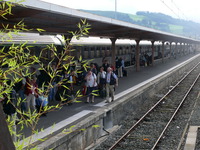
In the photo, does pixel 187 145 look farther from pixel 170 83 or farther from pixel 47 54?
pixel 170 83

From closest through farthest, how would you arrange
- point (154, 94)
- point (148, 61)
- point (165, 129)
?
1. point (165, 129)
2. point (154, 94)
3. point (148, 61)

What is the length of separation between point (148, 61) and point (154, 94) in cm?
1592

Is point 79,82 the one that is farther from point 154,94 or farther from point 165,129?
point 165,129

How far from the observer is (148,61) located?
1373 inches

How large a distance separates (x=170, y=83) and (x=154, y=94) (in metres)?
6.45

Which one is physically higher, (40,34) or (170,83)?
(40,34)

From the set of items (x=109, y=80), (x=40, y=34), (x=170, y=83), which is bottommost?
(x=170, y=83)

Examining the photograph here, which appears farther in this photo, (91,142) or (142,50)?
(142,50)

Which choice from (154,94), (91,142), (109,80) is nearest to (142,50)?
(154,94)

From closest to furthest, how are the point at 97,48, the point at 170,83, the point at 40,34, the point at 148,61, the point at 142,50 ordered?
the point at 40,34 < the point at 97,48 < the point at 170,83 < the point at 148,61 < the point at 142,50

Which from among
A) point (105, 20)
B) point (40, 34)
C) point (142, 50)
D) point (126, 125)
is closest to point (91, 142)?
point (126, 125)

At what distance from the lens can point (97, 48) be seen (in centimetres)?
2361

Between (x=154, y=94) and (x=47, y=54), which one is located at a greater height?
(x=47, y=54)


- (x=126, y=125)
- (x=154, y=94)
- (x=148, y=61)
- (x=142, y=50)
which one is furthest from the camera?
(x=142, y=50)
